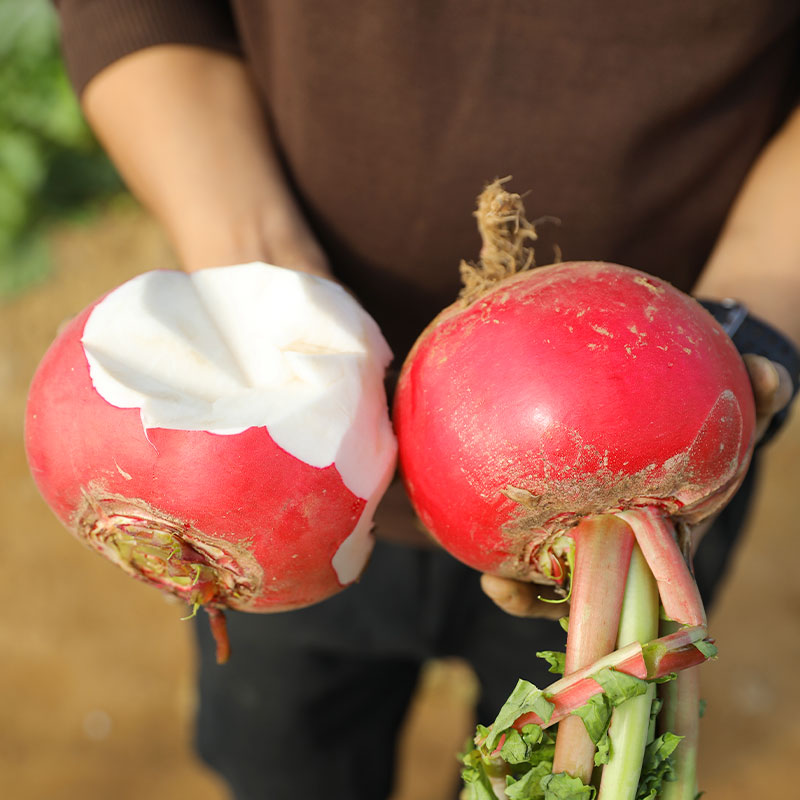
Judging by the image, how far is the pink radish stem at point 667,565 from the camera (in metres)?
1.03

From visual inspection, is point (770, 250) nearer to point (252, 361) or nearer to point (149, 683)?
point (252, 361)

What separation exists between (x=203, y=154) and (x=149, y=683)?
241 centimetres

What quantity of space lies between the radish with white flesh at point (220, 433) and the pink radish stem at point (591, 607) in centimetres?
32

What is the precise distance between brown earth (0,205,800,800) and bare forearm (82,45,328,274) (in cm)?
222

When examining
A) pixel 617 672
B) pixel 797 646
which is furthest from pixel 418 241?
pixel 797 646

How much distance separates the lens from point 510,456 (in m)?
1.09

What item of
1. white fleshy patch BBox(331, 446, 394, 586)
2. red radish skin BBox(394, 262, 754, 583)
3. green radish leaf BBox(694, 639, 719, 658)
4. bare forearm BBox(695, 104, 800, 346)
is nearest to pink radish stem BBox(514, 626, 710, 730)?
green radish leaf BBox(694, 639, 719, 658)

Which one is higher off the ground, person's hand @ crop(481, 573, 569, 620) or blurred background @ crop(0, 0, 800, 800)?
person's hand @ crop(481, 573, 569, 620)

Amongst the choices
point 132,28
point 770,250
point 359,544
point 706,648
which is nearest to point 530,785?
point 706,648

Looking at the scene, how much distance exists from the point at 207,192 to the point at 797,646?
125 inches

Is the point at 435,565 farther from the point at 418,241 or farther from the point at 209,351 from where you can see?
the point at 209,351

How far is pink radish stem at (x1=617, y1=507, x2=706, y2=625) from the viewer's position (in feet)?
3.39

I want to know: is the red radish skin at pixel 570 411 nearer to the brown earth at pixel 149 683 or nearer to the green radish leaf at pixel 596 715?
the green radish leaf at pixel 596 715

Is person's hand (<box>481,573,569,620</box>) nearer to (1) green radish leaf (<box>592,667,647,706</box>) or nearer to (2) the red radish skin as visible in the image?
(2) the red radish skin
